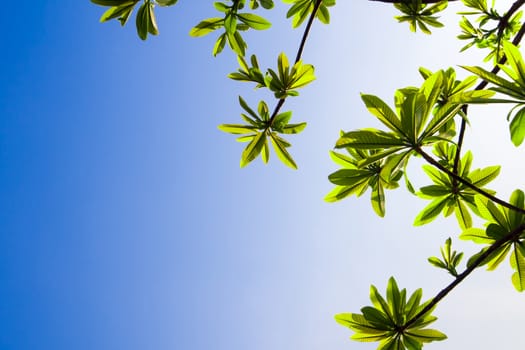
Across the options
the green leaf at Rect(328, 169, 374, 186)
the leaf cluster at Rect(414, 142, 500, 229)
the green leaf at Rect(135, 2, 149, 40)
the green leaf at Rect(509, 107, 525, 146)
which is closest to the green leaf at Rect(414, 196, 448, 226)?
the leaf cluster at Rect(414, 142, 500, 229)

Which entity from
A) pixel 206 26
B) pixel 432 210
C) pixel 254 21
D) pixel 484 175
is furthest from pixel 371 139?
pixel 206 26

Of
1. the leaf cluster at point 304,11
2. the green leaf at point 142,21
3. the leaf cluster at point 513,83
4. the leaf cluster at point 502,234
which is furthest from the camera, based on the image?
the leaf cluster at point 304,11

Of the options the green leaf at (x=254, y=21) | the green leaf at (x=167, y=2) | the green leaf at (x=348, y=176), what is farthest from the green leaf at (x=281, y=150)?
the green leaf at (x=167, y=2)

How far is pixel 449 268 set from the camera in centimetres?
191

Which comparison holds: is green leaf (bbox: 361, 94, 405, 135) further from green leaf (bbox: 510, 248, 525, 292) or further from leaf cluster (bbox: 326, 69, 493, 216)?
green leaf (bbox: 510, 248, 525, 292)

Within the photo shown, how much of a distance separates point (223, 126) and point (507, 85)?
1369 mm

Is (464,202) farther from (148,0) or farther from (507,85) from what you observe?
(148,0)

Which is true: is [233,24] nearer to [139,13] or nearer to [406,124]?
[139,13]

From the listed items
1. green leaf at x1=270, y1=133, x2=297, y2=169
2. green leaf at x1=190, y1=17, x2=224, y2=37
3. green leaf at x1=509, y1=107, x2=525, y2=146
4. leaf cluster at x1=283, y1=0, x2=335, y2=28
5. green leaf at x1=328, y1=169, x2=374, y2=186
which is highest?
leaf cluster at x1=283, y1=0, x2=335, y2=28

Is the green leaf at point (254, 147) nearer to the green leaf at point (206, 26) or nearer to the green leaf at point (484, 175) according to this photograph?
the green leaf at point (206, 26)

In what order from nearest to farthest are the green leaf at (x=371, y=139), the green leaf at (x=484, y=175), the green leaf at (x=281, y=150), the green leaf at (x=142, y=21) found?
1. the green leaf at (x=371, y=139)
2. the green leaf at (x=484, y=175)
3. the green leaf at (x=142, y=21)
4. the green leaf at (x=281, y=150)

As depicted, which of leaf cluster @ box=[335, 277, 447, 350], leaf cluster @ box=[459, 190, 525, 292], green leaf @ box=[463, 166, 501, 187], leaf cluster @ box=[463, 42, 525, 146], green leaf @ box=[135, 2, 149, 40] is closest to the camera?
leaf cluster @ box=[463, 42, 525, 146]

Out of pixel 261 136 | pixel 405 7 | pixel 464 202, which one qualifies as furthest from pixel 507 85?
pixel 405 7

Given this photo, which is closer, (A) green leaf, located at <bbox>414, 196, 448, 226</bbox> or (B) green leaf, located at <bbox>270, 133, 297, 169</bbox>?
(A) green leaf, located at <bbox>414, 196, 448, 226</bbox>
